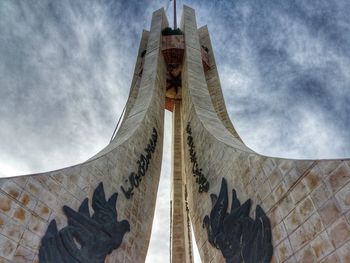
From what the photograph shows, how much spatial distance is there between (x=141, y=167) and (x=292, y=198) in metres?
2.98

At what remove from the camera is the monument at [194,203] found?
6.81 ft

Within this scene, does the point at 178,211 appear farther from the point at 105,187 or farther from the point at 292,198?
the point at 292,198

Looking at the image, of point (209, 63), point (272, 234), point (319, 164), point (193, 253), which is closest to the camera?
point (319, 164)

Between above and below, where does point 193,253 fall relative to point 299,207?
above

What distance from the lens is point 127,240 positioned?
3801 millimetres

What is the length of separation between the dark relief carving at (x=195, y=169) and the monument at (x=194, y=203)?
0.07 ft

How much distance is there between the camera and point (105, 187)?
362cm

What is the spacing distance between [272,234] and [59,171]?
228cm

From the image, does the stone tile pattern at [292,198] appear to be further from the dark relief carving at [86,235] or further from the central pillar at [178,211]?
the central pillar at [178,211]

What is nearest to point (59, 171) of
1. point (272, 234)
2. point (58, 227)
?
point (58, 227)

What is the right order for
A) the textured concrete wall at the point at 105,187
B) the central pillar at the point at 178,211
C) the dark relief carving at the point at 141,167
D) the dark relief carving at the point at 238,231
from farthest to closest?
the central pillar at the point at 178,211
the dark relief carving at the point at 141,167
the dark relief carving at the point at 238,231
the textured concrete wall at the point at 105,187

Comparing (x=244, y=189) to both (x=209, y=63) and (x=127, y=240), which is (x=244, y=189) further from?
(x=209, y=63)

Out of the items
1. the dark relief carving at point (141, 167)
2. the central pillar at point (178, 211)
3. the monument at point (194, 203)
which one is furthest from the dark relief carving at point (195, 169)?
the central pillar at point (178, 211)

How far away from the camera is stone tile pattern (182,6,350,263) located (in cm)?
187
